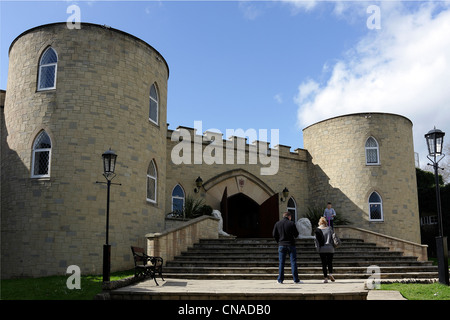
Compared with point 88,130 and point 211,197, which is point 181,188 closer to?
point 211,197

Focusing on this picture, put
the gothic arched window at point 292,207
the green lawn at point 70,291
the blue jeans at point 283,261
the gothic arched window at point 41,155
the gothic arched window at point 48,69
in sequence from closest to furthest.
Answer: the green lawn at point 70,291, the blue jeans at point 283,261, the gothic arched window at point 41,155, the gothic arched window at point 48,69, the gothic arched window at point 292,207

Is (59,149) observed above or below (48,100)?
below

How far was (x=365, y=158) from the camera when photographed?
2114cm

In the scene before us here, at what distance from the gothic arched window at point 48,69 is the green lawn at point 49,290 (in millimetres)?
6259

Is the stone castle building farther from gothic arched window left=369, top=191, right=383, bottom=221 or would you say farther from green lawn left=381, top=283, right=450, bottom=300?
green lawn left=381, top=283, right=450, bottom=300

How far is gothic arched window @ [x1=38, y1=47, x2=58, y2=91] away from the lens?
14297mm

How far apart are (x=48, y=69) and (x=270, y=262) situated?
30.4 ft

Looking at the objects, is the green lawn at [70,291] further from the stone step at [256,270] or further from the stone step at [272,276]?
the stone step at [256,270]

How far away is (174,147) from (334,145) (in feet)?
26.7

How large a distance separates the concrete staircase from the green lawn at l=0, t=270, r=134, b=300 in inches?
98.6

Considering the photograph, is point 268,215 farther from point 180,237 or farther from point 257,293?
point 257,293

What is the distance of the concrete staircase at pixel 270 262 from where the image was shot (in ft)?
38.7

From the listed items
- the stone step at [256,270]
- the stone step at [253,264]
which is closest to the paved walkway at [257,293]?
the stone step at [256,270]
